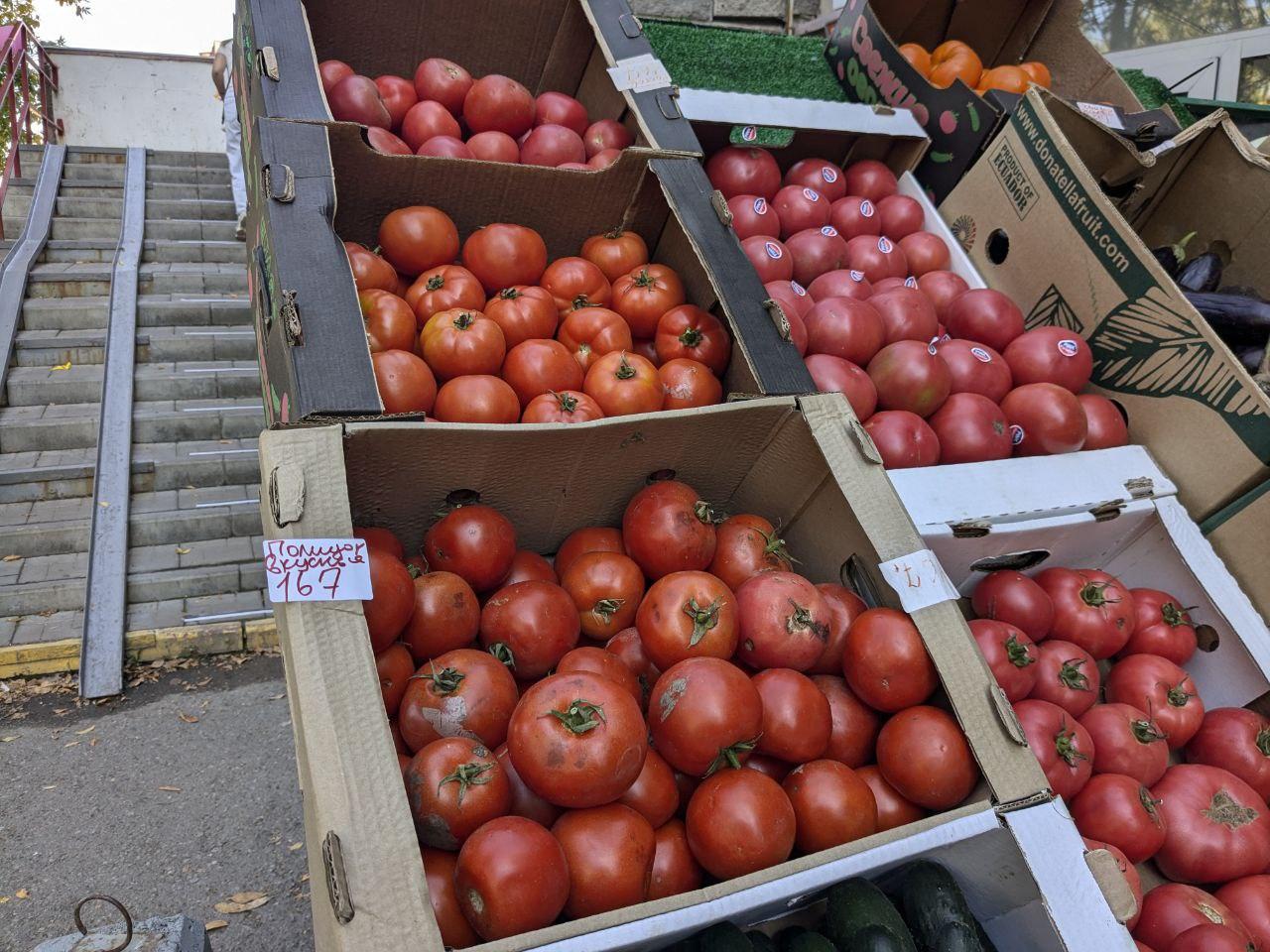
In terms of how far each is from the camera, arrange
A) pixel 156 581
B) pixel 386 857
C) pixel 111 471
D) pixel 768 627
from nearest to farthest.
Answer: pixel 386 857 → pixel 768 627 → pixel 156 581 → pixel 111 471

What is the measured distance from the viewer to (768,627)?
1.63m

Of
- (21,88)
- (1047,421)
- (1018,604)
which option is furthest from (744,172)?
(21,88)

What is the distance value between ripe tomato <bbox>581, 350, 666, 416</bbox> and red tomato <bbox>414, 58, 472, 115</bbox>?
57.1 inches

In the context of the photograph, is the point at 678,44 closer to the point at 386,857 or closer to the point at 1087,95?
the point at 1087,95

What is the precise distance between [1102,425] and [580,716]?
2.12 metres

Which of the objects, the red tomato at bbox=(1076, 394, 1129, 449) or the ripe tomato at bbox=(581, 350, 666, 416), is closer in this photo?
the ripe tomato at bbox=(581, 350, 666, 416)

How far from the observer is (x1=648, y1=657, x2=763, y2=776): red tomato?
4.64 feet

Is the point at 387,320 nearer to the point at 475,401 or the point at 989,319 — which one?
the point at 475,401

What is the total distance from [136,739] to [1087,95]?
5991 millimetres

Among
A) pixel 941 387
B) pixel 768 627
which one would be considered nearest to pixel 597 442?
pixel 768 627

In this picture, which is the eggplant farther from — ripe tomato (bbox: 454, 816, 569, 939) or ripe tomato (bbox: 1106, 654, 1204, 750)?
ripe tomato (bbox: 454, 816, 569, 939)

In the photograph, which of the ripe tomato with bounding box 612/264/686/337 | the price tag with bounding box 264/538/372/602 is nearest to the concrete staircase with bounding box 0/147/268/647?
the ripe tomato with bounding box 612/264/686/337

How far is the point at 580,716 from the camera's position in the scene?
1.32 metres

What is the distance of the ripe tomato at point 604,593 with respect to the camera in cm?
179
